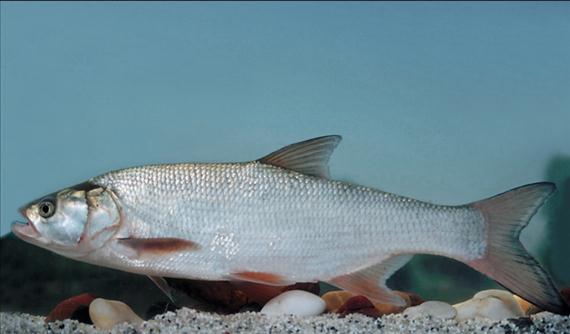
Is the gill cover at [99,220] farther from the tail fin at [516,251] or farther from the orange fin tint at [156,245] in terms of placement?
the tail fin at [516,251]

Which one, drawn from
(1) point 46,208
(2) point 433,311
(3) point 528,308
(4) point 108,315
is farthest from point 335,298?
(1) point 46,208

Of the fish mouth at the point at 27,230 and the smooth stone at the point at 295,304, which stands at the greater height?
the fish mouth at the point at 27,230

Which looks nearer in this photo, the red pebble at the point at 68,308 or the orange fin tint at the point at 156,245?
the orange fin tint at the point at 156,245

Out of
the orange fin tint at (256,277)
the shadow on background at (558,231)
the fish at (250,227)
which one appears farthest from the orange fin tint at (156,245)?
the shadow on background at (558,231)

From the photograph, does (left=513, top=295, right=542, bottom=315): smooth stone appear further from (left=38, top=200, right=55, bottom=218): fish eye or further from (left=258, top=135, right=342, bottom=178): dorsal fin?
(left=38, top=200, right=55, bottom=218): fish eye

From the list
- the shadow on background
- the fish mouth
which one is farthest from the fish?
the shadow on background
